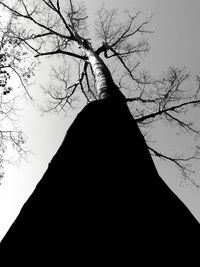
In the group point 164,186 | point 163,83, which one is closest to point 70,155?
point 164,186

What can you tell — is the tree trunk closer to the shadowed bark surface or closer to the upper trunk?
the shadowed bark surface

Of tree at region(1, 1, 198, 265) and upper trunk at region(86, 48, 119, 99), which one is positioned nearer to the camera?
tree at region(1, 1, 198, 265)

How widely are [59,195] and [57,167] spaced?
0.93 ft

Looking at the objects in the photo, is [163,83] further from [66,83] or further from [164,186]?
[164,186]

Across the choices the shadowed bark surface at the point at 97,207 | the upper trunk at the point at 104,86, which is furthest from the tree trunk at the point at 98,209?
the upper trunk at the point at 104,86

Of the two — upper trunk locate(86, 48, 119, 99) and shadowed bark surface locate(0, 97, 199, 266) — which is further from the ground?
upper trunk locate(86, 48, 119, 99)

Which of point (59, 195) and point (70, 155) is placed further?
point (70, 155)

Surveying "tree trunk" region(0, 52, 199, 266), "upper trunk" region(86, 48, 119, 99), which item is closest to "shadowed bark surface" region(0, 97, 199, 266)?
"tree trunk" region(0, 52, 199, 266)

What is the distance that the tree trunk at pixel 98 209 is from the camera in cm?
117

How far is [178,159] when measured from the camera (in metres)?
7.85

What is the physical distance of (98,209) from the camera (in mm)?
1335

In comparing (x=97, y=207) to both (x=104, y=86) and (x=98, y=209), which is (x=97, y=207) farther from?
(x=104, y=86)

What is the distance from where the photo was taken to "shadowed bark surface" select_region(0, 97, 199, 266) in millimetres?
1183

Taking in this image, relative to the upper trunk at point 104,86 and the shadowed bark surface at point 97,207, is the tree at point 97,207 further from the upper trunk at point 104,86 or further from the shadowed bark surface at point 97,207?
the upper trunk at point 104,86
